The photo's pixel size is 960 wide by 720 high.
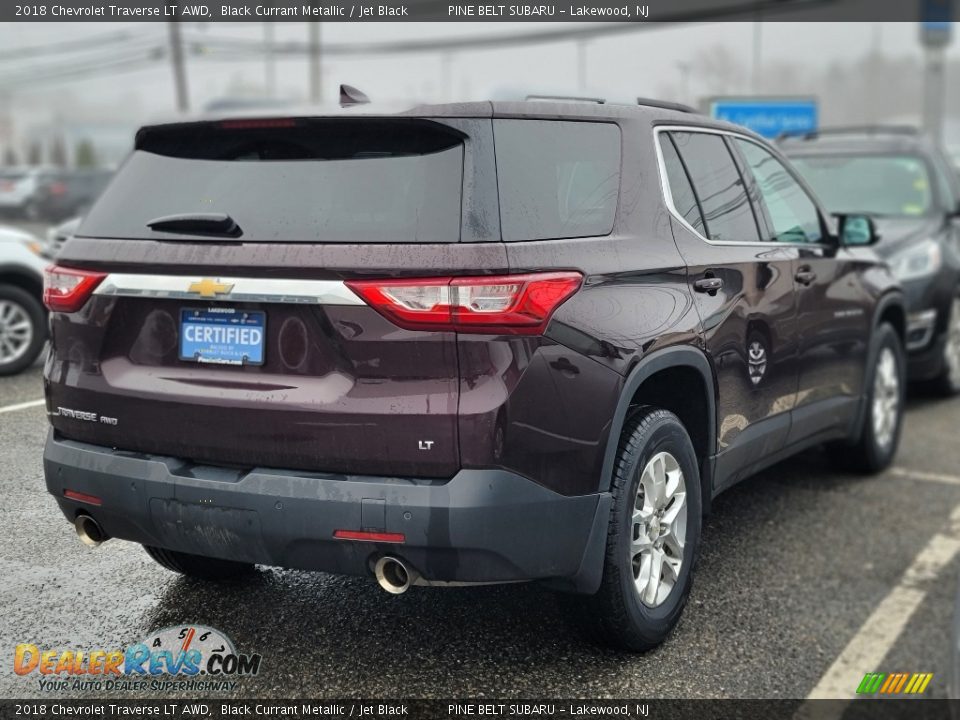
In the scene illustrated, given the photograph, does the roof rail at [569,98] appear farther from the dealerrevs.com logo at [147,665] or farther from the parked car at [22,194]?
the parked car at [22,194]

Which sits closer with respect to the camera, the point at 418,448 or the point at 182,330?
the point at 418,448

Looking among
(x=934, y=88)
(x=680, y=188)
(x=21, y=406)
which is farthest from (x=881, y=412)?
(x=934, y=88)

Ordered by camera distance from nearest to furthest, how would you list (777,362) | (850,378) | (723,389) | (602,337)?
(602,337) → (723,389) → (777,362) → (850,378)

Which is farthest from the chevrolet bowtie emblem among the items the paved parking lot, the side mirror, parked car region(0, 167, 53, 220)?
parked car region(0, 167, 53, 220)

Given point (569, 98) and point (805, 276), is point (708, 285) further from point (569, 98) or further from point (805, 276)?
point (805, 276)

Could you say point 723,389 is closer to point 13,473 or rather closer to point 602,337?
point 602,337

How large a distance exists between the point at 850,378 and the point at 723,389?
1642 millimetres

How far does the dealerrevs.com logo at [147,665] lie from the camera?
3154mm

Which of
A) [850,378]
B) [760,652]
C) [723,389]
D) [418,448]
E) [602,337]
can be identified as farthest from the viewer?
[850,378]

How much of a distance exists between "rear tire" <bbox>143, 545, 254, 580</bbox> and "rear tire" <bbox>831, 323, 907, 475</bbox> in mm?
3354

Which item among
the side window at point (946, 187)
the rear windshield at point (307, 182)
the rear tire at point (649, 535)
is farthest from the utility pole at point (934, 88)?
the rear windshield at point (307, 182)

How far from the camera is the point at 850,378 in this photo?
17.0 ft

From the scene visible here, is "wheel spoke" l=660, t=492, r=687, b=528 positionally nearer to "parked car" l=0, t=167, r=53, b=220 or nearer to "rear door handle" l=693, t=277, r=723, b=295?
"rear door handle" l=693, t=277, r=723, b=295

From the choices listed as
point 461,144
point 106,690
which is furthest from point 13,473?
point 461,144
